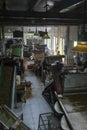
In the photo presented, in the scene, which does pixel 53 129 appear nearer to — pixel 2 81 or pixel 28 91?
pixel 2 81

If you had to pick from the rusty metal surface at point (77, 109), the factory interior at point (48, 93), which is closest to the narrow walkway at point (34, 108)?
the factory interior at point (48, 93)

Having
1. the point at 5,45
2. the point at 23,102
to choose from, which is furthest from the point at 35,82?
the point at 5,45

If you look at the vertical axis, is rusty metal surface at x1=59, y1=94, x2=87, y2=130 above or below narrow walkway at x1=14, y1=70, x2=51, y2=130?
above

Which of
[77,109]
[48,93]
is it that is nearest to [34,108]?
[48,93]

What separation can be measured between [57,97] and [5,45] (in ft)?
30.7

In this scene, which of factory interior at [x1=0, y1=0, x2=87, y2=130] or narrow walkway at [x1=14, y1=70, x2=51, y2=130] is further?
narrow walkway at [x1=14, y1=70, x2=51, y2=130]

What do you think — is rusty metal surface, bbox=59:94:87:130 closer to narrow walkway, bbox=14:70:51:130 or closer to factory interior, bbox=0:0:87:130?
factory interior, bbox=0:0:87:130

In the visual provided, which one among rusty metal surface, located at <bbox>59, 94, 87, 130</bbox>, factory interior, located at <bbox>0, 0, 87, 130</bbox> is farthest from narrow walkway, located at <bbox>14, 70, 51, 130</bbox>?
rusty metal surface, located at <bbox>59, 94, 87, 130</bbox>

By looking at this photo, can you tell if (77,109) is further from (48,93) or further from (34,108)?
(48,93)

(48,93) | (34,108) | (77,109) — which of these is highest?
(77,109)

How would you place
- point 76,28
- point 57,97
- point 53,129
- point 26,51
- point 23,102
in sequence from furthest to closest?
1. point 26,51
2. point 76,28
3. point 23,102
4. point 57,97
5. point 53,129

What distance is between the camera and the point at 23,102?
9.19 meters

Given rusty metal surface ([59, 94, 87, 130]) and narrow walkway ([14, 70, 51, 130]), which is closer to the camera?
rusty metal surface ([59, 94, 87, 130])

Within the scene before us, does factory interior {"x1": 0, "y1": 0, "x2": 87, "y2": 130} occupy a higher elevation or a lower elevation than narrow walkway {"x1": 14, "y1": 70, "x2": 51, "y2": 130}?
higher
